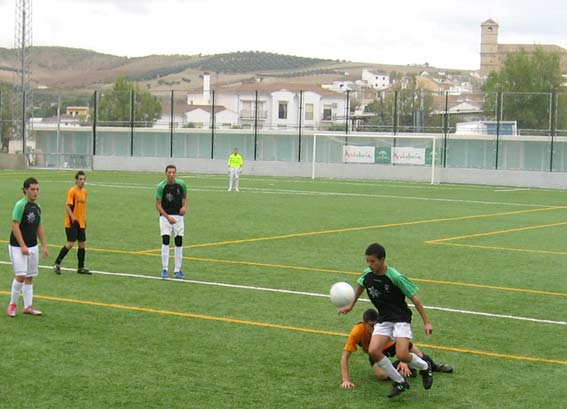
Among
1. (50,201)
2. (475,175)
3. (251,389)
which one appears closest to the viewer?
(251,389)

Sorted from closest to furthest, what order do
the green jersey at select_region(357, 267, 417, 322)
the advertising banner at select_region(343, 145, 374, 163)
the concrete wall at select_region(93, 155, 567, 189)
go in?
the green jersey at select_region(357, 267, 417, 322) < the concrete wall at select_region(93, 155, 567, 189) < the advertising banner at select_region(343, 145, 374, 163)

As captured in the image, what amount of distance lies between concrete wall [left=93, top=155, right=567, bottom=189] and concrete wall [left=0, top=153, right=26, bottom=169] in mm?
5339

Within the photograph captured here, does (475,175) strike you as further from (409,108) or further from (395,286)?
(395,286)

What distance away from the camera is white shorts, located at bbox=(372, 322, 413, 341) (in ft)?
33.5

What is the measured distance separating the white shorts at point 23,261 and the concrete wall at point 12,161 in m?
56.4

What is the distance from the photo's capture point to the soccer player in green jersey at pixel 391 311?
1005 cm

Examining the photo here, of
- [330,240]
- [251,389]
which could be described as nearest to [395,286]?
[251,389]

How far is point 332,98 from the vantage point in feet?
433

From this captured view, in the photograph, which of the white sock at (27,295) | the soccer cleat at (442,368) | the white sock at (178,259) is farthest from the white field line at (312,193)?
the soccer cleat at (442,368)

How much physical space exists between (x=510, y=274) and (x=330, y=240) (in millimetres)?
6399

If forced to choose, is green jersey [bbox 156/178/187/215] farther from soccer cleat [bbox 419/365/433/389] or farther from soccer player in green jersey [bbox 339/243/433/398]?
soccer cleat [bbox 419/365/433/389]

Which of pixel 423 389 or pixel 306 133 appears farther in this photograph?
pixel 306 133

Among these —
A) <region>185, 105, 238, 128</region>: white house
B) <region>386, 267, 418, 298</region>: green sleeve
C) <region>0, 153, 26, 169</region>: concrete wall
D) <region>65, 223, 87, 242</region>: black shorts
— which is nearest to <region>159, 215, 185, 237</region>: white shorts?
<region>65, 223, 87, 242</region>: black shorts

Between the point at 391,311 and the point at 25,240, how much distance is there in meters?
5.48
